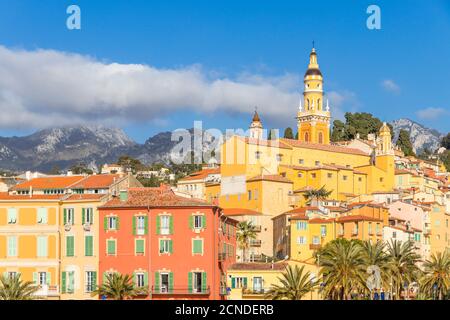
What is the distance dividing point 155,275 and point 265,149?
183ft

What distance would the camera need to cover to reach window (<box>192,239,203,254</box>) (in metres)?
70.2

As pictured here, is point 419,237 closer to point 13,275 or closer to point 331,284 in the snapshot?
point 331,284

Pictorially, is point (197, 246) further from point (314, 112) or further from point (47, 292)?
point (314, 112)

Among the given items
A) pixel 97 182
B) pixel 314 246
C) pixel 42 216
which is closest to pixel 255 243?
pixel 314 246

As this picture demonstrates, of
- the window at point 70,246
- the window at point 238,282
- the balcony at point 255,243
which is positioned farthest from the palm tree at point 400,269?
the balcony at point 255,243

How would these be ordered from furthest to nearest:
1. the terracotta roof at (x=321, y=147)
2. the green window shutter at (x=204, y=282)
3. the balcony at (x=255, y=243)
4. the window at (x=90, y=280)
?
the terracotta roof at (x=321, y=147) < the balcony at (x=255, y=243) < the window at (x=90, y=280) < the green window shutter at (x=204, y=282)

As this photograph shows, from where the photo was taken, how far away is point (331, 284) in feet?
218

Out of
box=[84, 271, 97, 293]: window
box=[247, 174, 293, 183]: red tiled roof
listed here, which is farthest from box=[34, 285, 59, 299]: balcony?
box=[247, 174, 293, 183]: red tiled roof

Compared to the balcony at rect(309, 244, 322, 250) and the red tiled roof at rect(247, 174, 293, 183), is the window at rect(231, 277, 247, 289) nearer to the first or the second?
the balcony at rect(309, 244, 322, 250)

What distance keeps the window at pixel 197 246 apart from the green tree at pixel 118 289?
5129 mm

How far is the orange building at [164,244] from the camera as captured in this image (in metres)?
69.6

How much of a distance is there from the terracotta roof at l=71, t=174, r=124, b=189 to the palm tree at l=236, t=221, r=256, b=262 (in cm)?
2012

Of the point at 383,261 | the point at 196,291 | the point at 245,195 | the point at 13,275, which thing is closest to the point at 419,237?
the point at 245,195

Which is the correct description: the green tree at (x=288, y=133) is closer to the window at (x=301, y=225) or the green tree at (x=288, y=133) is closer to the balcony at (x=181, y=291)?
the window at (x=301, y=225)
